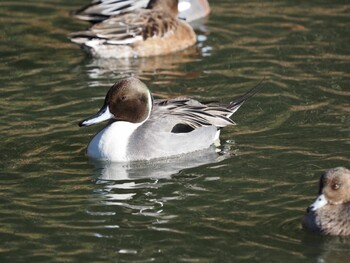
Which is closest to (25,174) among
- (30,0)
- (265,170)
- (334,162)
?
(265,170)

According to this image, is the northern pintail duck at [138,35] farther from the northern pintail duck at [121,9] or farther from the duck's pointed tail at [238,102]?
the duck's pointed tail at [238,102]

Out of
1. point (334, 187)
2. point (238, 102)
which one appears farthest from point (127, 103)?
point (334, 187)

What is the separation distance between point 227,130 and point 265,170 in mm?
1518

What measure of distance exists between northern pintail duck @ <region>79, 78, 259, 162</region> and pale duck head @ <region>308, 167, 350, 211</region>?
2.47 metres

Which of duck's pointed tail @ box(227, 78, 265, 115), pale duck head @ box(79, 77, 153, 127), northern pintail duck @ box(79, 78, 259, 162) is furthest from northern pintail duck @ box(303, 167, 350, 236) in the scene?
duck's pointed tail @ box(227, 78, 265, 115)

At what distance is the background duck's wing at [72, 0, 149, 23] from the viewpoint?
1480 cm

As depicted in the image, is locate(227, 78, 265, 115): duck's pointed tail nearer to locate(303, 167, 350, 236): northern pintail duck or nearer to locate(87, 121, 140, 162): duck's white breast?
locate(87, 121, 140, 162): duck's white breast

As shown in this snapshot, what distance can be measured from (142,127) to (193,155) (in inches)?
22.7

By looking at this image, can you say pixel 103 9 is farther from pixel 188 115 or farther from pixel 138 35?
pixel 188 115

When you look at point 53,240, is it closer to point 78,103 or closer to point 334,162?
point 334,162

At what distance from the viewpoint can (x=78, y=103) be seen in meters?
12.0

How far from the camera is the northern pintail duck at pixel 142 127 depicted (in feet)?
33.4

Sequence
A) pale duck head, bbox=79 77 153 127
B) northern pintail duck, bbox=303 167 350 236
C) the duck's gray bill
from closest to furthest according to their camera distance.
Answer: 1. northern pintail duck, bbox=303 167 350 236
2. the duck's gray bill
3. pale duck head, bbox=79 77 153 127

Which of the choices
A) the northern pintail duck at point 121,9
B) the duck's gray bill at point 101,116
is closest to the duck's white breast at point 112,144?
the duck's gray bill at point 101,116
